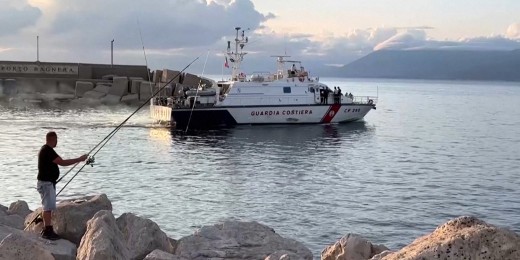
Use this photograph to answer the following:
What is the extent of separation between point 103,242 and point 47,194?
183 centimetres

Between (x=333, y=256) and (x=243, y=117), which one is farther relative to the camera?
(x=243, y=117)

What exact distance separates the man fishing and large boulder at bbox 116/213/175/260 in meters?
0.99

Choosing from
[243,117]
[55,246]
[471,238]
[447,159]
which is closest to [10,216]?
[55,246]

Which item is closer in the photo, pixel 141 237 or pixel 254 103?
pixel 141 237

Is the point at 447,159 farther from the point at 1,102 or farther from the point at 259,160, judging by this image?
the point at 1,102

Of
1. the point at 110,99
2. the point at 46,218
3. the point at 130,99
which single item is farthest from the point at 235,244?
the point at 110,99

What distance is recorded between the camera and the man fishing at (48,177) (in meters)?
8.55

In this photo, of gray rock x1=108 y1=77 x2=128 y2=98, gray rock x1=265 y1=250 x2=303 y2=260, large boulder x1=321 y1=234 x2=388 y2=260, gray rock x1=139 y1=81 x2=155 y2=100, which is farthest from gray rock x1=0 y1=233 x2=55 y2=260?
gray rock x1=108 y1=77 x2=128 y2=98

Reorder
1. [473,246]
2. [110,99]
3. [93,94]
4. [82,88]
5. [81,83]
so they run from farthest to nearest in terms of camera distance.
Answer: [81,83] → [82,88] → [93,94] → [110,99] → [473,246]

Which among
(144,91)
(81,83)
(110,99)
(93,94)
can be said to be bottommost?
(110,99)

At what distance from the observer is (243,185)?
2050 cm

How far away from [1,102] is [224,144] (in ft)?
114

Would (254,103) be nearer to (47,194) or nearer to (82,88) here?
(82,88)

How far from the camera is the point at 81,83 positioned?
60.6 meters
